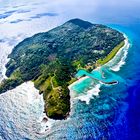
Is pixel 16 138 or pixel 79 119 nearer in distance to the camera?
pixel 16 138

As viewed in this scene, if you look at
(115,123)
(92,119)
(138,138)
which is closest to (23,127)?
(92,119)

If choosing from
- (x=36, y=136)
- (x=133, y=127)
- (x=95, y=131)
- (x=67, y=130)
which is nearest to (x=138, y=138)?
(x=133, y=127)

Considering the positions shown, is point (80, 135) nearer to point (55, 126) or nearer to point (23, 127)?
point (55, 126)

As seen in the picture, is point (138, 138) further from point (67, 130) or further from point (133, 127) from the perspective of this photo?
point (67, 130)

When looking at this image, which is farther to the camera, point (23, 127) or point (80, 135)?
point (23, 127)

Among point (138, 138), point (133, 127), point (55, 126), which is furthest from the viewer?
point (55, 126)

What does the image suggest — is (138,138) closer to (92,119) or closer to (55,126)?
(92,119)

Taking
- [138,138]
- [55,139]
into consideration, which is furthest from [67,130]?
[138,138]

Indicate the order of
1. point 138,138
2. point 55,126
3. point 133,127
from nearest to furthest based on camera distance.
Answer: point 138,138 → point 133,127 → point 55,126
